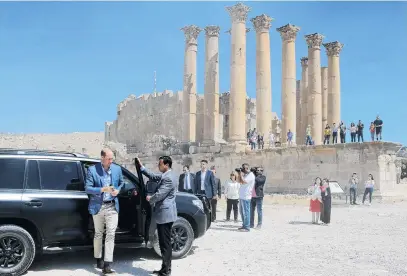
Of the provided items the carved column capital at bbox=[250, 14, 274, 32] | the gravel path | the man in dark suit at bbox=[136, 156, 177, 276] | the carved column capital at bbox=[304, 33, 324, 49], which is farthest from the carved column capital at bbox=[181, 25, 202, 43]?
the man in dark suit at bbox=[136, 156, 177, 276]

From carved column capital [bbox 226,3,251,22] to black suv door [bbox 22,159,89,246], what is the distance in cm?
2461

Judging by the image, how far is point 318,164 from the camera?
23875 mm

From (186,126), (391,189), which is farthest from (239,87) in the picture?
(391,189)

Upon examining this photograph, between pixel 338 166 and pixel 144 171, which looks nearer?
pixel 144 171

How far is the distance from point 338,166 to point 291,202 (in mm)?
3484

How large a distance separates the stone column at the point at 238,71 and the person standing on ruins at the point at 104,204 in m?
22.9

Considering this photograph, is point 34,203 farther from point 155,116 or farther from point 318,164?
point 155,116

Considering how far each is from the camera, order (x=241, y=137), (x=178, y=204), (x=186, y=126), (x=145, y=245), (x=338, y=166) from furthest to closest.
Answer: (x=186, y=126), (x=241, y=137), (x=338, y=166), (x=178, y=204), (x=145, y=245)

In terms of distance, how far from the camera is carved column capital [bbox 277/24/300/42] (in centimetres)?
3183

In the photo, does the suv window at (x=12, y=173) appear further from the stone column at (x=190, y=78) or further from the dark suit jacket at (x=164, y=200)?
the stone column at (x=190, y=78)

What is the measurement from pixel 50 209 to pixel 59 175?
0.59 m

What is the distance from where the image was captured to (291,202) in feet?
69.5

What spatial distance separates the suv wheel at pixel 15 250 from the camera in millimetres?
6465

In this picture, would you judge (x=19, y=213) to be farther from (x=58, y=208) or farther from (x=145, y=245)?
(x=145, y=245)
